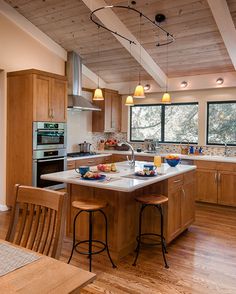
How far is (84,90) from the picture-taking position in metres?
6.57

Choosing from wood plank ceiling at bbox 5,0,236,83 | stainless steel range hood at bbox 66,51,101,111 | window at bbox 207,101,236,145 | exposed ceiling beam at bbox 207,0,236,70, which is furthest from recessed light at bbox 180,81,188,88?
stainless steel range hood at bbox 66,51,101,111

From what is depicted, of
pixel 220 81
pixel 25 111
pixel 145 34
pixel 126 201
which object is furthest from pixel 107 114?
pixel 126 201

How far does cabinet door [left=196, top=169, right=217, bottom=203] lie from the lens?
5.50 meters

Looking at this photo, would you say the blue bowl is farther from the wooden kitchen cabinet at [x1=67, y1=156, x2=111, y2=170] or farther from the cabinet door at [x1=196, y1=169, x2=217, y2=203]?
the wooden kitchen cabinet at [x1=67, y1=156, x2=111, y2=170]

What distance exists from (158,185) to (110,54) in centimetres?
328

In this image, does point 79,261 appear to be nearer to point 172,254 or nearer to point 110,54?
point 172,254

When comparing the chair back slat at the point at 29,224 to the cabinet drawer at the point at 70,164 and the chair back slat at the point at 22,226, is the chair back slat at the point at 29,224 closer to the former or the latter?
the chair back slat at the point at 22,226

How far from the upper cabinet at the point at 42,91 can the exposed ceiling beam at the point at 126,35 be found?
123cm

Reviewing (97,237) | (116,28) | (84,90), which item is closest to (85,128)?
(84,90)

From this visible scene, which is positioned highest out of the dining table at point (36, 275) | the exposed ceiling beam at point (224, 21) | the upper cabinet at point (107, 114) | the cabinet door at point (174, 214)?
the exposed ceiling beam at point (224, 21)

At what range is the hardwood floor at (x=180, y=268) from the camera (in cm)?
266

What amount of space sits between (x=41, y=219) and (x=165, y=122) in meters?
5.39

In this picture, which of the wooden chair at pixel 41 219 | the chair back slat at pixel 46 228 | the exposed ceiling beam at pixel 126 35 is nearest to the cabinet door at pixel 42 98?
the exposed ceiling beam at pixel 126 35

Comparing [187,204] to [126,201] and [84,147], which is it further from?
[84,147]
